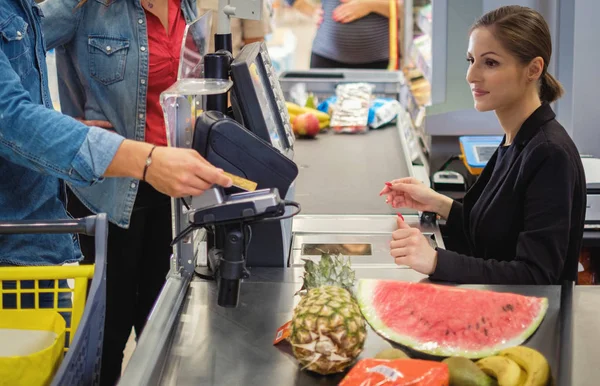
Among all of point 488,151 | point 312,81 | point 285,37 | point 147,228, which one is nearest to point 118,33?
point 147,228

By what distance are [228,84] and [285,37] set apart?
820 cm

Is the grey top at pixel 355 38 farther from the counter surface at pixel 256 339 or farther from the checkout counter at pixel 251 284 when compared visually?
the counter surface at pixel 256 339

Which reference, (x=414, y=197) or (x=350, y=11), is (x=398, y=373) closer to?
(x=414, y=197)

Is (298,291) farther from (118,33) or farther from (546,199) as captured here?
(118,33)

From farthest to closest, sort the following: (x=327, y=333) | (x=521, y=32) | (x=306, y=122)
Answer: (x=306, y=122) < (x=521, y=32) < (x=327, y=333)

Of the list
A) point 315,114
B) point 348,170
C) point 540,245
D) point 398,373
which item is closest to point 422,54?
point 315,114

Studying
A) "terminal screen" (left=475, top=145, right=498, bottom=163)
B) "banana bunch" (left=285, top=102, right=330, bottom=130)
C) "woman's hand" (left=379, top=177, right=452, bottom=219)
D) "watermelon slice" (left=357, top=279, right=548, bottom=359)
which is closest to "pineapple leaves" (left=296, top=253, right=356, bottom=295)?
"watermelon slice" (left=357, top=279, right=548, bottom=359)

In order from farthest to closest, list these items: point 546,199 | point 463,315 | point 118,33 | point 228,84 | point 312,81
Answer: point 312,81 < point 118,33 < point 546,199 < point 228,84 < point 463,315

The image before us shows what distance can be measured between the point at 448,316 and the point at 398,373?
1.28ft

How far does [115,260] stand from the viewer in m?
2.55

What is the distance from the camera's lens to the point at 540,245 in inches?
75.2

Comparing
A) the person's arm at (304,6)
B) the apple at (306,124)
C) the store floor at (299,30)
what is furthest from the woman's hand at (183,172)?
the store floor at (299,30)

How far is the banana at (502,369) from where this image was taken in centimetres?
129

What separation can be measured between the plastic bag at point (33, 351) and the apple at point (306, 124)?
2552 mm
